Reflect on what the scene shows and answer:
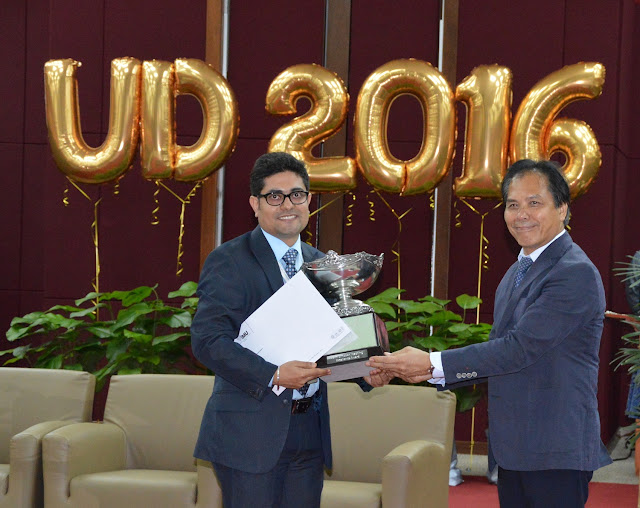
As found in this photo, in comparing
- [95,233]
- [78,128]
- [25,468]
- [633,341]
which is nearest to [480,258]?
[633,341]

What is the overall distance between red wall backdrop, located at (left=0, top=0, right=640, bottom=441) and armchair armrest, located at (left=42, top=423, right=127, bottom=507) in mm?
2344

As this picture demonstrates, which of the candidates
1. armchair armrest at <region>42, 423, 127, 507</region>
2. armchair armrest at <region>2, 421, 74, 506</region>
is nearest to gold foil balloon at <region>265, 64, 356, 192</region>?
armchair armrest at <region>42, 423, 127, 507</region>

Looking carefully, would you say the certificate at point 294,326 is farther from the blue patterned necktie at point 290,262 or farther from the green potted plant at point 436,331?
the green potted plant at point 436,331

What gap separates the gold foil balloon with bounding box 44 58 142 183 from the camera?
16.9 ft

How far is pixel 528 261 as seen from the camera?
2.31 meters

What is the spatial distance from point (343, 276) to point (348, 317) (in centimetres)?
13

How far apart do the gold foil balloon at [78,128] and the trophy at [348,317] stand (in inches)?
120

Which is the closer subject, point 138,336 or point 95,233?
point 138,336

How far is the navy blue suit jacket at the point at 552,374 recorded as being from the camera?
6.90 feet

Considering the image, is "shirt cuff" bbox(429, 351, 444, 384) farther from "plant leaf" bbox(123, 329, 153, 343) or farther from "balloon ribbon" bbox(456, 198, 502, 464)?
"balloon ribbon" bbox(456, 198, 502, 464)

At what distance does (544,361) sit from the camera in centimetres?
216

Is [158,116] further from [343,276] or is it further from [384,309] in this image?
[343,276]

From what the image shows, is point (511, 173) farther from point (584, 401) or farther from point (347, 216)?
point (347, 216)

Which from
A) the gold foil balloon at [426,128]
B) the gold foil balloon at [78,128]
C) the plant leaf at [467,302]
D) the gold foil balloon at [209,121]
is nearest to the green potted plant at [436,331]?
the plant leaf at [467,302]
